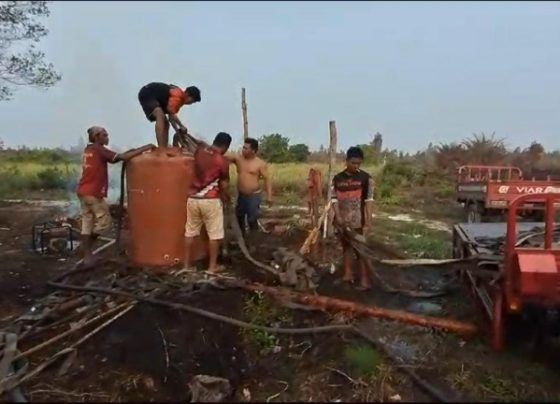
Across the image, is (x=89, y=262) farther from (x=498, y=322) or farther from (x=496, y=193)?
(x=496, y=193)

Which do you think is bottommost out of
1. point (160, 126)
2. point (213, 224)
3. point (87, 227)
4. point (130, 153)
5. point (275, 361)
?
point (275, 361)

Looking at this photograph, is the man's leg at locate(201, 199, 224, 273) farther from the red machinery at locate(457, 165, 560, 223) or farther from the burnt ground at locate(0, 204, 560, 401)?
the red machinery at locate(457, 165, 560, 223)

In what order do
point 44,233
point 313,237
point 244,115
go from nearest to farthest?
point 313,237 → point 44,233 → point 244,115

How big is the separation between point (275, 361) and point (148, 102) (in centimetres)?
340

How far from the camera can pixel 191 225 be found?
657 centimetres

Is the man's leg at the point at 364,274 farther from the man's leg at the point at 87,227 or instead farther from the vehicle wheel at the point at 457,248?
the man's leg at the point at 87,227

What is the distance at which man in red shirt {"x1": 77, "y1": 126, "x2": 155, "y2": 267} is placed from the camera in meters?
6.93

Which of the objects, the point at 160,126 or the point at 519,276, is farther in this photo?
the point at 160,126

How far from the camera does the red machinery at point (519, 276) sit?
433cm

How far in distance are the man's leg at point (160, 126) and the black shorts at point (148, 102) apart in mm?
54

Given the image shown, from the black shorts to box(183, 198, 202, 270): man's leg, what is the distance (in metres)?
1.16

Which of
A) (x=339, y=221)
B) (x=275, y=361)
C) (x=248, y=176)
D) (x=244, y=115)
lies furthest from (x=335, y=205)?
(x=244, y=115)

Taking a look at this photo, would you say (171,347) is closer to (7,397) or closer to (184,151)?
(7,397)

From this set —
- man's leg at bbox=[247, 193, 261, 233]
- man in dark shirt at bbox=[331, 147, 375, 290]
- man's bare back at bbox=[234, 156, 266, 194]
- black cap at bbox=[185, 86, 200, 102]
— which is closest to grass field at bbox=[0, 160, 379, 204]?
man's leg at bbox=[247, 193, 261, 233]
